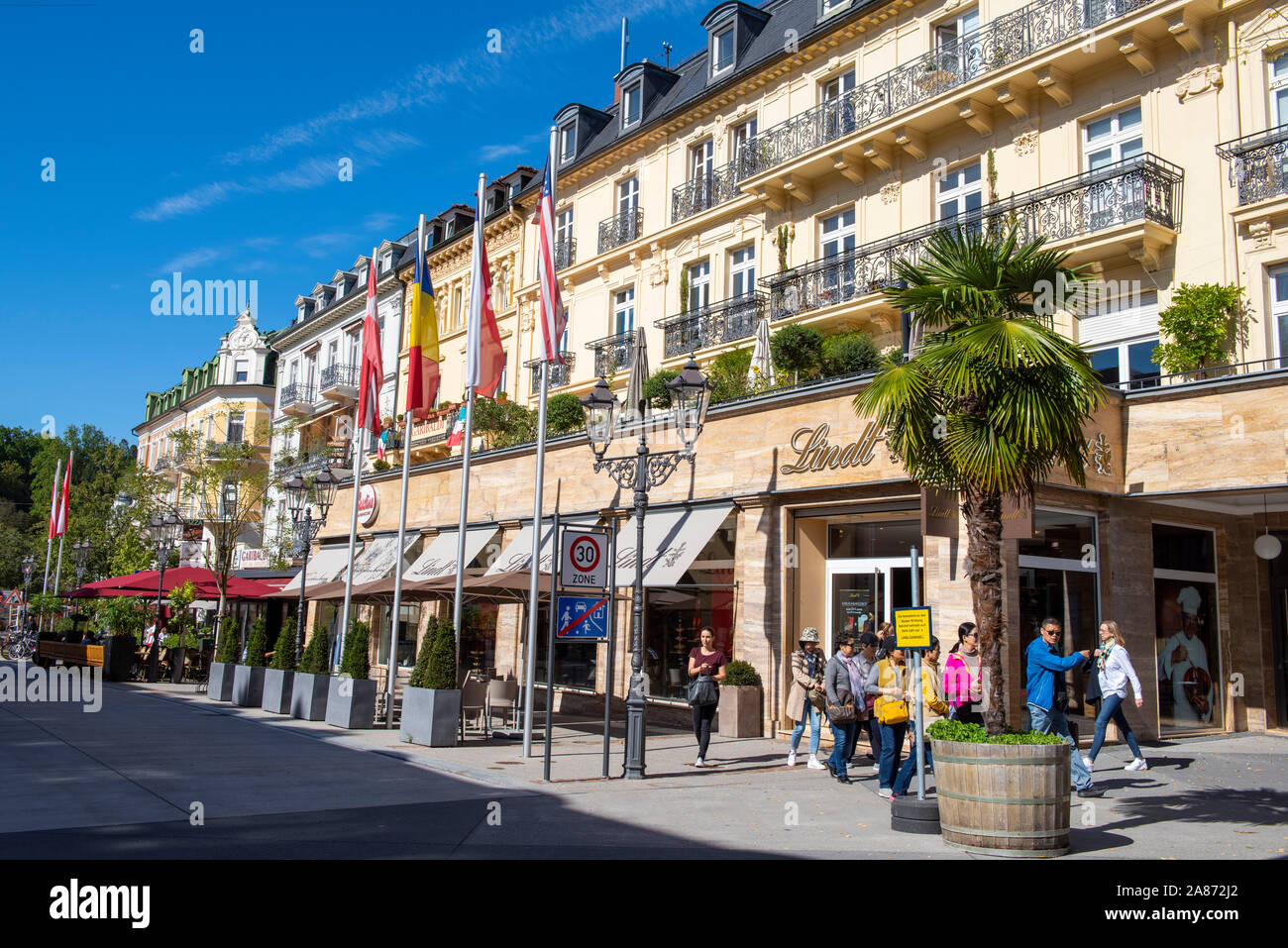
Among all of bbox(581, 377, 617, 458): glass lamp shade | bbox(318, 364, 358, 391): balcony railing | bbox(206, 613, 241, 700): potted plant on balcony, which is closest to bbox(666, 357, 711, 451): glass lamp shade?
Answer: bbox(581, 377, 617, 458): glass lamp shade

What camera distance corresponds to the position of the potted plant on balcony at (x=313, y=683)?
18.2 metres

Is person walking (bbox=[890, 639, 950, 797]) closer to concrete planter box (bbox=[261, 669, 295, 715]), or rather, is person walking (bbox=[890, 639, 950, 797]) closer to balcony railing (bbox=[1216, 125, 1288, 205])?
balcony railing (bbox=[1216, 125, 1288, 205])

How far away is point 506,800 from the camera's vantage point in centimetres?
1027

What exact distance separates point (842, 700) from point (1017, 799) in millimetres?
3765

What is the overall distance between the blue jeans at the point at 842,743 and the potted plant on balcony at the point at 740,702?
4.02 metres

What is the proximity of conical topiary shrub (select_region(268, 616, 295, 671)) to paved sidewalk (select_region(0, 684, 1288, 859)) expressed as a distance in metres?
3.46

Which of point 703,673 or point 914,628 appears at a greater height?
point 914,628

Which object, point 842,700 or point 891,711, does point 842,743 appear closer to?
point 842,700

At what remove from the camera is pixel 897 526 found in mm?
15750

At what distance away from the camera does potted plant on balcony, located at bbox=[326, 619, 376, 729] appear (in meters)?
17.1

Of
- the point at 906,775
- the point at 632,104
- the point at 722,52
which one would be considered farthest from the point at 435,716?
the point at 632,104
